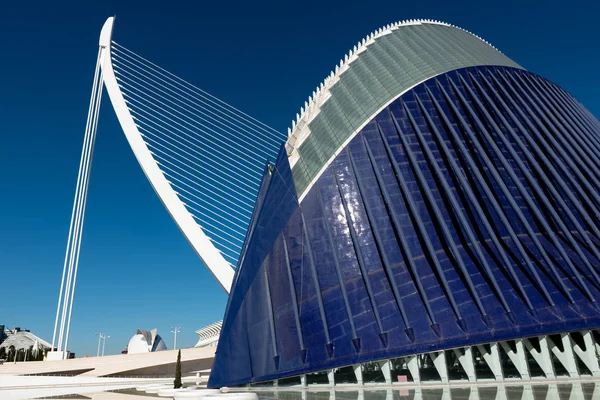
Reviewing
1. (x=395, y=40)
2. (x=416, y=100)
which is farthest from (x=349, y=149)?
(x=395, y=40)

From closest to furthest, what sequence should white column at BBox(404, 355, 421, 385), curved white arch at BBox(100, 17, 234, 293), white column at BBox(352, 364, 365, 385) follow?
white column at BBox(404, 355, 421, 385) → white column at BBox(352, 364, 365, 385) → curved white arch at BBox(100, 17, 234, 293)

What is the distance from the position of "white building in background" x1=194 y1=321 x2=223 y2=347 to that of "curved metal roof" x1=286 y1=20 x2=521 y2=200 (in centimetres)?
4587

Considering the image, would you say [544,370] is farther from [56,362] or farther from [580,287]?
[56,362]

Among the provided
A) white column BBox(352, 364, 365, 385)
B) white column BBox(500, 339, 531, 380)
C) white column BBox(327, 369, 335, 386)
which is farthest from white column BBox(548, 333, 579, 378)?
white column BBox(327, 369, 335, 386)

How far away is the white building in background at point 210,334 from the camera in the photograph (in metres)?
67.0

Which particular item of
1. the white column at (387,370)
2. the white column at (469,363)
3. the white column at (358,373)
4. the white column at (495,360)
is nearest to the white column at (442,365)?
the white column at (469,363)

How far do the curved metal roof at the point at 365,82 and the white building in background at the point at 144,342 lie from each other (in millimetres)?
50423

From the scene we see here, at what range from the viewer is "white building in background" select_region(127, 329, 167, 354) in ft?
211

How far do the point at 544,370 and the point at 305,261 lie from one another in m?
10.9

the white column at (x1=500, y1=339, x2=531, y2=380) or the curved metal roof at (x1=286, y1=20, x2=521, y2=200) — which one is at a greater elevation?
the curved metal roof at (x1=286, y1=20, x2=521, y2=200)

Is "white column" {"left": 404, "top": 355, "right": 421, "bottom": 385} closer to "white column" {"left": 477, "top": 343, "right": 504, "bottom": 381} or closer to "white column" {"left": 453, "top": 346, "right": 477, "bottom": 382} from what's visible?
"white column" {"left": 453, "top": 346, "right": 477, "bottom": 382}

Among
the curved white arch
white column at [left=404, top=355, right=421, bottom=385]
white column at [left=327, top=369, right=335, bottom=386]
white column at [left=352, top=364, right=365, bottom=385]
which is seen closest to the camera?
white column at [left=404, top=355, right=421, bottom=385]

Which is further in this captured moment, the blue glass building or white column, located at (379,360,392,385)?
white column, located at (379,360,392,385)

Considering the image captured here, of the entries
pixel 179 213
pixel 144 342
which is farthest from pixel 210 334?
pixel 179 213
